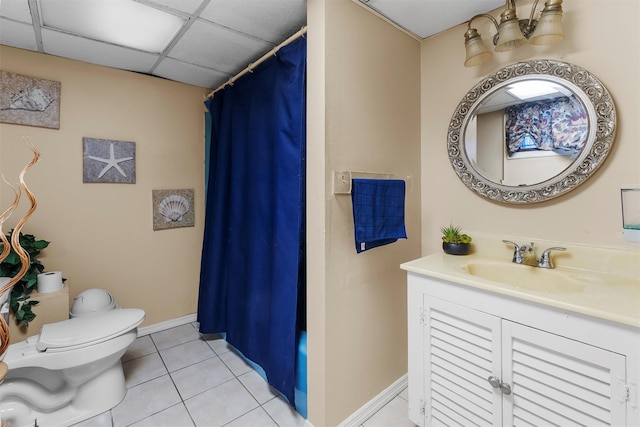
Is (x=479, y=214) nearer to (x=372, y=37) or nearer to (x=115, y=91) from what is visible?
(x=372, y=37)

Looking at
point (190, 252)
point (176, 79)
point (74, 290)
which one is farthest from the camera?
point (190, 252)

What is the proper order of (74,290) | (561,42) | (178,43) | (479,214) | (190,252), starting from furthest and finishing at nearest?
(190,252), (74,290), (178,43), (479,214), (561,42)

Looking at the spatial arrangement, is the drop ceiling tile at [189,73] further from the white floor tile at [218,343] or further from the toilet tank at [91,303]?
the white floor tile at [218,343]

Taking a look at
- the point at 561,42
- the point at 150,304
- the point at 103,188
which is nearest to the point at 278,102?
the point at 561,42

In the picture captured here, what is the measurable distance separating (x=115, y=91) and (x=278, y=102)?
1.51 metres

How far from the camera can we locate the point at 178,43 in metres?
1.83

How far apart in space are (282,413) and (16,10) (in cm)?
258

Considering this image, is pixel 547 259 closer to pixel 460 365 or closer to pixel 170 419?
pixel 460 365

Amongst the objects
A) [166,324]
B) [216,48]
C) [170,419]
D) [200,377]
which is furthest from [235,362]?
[216,48]

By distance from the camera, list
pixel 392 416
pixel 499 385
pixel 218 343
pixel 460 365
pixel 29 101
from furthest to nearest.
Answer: pixel 218 343 → pixel 29 101 → pixel 392 416 → pixel 460 365 → pixel 499 385

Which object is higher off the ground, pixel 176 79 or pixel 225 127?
pixel 176 79

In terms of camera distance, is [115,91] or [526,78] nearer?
[526,78]

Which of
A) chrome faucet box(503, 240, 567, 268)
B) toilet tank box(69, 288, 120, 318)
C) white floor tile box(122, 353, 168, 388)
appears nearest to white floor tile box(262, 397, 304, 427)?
white floor tile box(122, 353, 168, 388)

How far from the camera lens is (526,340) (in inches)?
39.9
